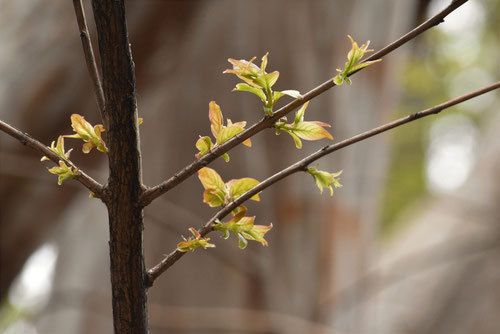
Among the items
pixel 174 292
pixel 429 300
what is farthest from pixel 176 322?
pixel 429 300

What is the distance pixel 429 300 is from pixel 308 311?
79cm

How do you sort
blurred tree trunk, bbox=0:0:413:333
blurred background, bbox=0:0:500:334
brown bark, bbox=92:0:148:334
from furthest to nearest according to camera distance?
blurred tree trunk, bbox=0:0:413:333
blurred background, bbox=0:0:500:334
brown bark, bbox=92:0:148:334

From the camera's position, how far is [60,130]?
0.89 m

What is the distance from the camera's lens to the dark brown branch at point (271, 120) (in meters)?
0.16

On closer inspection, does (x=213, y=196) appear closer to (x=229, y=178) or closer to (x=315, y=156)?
(x=315, y=156)

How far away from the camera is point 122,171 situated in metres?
0.16

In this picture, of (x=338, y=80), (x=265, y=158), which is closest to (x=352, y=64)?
(x=338, y=80)

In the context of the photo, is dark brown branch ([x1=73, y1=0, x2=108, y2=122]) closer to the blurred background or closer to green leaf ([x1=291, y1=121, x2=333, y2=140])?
green leaf ([x1=291, y1=121, x2=333, y2=140])

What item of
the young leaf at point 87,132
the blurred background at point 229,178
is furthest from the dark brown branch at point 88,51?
the blurred background at point 229,178

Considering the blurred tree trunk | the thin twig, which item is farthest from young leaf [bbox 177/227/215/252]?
the blurred tree trunk

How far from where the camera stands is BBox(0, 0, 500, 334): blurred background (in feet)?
2.93

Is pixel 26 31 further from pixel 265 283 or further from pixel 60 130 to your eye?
pixel 265 283

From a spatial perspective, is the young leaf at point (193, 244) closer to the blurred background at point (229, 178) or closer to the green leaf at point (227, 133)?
the green leaf at point (227, 133)

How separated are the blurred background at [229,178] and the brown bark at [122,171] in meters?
0.74
